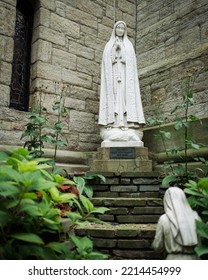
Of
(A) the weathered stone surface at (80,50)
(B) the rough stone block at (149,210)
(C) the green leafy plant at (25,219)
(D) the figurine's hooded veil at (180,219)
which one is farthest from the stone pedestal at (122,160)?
(A) the weathered stone surface at (80,50)

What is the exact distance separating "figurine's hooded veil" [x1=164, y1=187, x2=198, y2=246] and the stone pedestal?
1.60 meters

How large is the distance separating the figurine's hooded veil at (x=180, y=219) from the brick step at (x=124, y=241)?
57 centimetres

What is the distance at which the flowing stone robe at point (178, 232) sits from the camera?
1665mm

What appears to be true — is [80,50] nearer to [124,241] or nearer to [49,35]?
[49,35]

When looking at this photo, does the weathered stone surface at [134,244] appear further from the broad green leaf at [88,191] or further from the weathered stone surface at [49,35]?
the weathered stone surface at [49,35]

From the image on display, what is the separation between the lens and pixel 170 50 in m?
4.90

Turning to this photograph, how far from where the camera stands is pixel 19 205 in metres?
1.57

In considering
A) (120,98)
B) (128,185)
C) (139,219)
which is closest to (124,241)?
(139,219)

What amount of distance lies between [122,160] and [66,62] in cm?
212

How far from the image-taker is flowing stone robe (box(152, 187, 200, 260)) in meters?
1.67

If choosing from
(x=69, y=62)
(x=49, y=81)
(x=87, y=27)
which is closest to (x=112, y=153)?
(x=49, y=81)

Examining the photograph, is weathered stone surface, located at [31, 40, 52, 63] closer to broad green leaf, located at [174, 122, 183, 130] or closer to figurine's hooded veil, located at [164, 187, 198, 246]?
broad green leaf, located at [174, 122, 183, 130]
